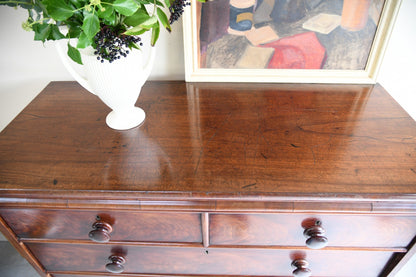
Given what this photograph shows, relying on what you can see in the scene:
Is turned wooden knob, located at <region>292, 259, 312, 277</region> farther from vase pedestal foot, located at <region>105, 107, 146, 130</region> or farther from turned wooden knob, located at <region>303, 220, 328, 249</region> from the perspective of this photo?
vase pedestal foot, located at <region>105, 107, 146, 130</region>

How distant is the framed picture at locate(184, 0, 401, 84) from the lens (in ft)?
2.47

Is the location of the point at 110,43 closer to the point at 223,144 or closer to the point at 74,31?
the point at 74,31

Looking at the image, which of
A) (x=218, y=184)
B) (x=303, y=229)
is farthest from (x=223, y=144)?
(x=303, y=229)

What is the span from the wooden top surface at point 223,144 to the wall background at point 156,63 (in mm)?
111

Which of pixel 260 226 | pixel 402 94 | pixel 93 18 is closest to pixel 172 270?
pixel 260 226

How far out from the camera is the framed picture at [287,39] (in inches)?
29.6

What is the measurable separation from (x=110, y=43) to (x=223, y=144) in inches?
12.7

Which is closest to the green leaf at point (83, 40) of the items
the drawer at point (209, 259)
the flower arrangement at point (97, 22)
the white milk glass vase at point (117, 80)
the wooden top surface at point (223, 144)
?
the flower arrangement at point (97, 22)

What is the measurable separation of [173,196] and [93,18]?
1.16 feet

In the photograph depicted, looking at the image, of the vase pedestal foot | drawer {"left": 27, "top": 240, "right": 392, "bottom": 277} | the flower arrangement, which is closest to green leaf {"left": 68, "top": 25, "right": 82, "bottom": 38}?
the flower arrangement

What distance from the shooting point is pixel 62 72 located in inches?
38.0

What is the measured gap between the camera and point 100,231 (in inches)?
24.3

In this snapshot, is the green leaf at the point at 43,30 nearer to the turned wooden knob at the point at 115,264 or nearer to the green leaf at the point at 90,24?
the green leaf at the point at 90,24

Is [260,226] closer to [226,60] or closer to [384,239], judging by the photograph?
[384,239]
